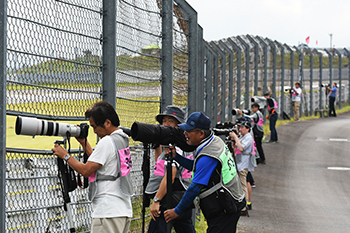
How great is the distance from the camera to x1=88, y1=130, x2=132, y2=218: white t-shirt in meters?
4.32

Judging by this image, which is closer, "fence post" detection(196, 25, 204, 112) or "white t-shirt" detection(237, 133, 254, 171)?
"fence post" detection(196, 25, 204, 112)

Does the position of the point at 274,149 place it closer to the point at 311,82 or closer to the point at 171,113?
the point at 311,82

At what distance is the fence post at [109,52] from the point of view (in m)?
5.23

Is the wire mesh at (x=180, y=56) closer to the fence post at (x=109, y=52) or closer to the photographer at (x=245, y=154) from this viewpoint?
the fence post at (x=109, y=52)

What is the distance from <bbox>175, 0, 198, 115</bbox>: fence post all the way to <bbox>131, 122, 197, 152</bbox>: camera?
2383mm

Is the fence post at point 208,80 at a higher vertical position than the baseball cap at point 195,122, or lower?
higher

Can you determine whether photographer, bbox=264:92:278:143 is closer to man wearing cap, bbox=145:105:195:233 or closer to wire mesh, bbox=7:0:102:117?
man wearing cap, bbox=145:105:195:233

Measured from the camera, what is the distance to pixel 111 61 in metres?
5.23

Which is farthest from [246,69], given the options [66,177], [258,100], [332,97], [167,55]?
[66,177]

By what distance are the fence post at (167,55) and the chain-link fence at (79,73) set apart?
0.01 metres

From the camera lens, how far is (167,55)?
662 centimetres

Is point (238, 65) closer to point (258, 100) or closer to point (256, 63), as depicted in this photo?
point (256, 63)

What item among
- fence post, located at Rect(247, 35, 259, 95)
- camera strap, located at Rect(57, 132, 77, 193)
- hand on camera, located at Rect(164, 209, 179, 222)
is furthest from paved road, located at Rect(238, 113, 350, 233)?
camera strap, located at Rect(57, 132, 77, 193)

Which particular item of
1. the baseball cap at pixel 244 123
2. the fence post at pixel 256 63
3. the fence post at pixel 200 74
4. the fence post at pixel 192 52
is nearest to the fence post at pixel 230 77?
the fence post at pixel 256 63
